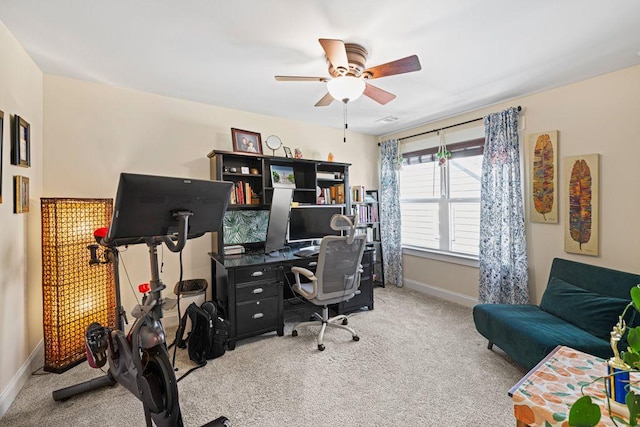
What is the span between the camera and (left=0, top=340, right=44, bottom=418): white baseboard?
178 centimetres

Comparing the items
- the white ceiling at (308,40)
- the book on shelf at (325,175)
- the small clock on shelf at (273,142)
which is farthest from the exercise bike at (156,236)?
the book on shelf at (325,175)

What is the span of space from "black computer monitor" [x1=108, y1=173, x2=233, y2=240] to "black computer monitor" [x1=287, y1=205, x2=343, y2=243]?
6.13 ft

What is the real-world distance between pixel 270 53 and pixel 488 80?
2050 mm

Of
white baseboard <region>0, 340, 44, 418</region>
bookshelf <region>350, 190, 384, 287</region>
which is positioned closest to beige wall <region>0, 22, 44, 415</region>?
white baseboard <region>0, 340, 44, 418</region>

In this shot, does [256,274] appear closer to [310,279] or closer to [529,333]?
[310,279]

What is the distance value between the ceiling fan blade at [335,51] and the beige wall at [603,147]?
235 centimetres

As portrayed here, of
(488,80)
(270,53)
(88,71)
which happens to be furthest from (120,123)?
(488,80)

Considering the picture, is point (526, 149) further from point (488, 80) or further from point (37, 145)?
point (37, 145)

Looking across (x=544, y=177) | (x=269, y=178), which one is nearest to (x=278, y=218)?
(x=269, y=178)

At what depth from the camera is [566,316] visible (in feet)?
7.38

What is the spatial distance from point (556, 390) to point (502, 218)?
232cm

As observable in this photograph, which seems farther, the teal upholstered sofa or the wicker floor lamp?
the wicker floor lamp

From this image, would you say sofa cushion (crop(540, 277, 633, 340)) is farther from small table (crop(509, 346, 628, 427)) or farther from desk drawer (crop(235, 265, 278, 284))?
desk drawer (crop(235, 265, 278, 284))

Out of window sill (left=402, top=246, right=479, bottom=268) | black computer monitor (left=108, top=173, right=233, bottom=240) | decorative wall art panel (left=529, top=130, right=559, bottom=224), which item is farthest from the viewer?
window sill (left=402, top=246, right=479, bottom=268)
